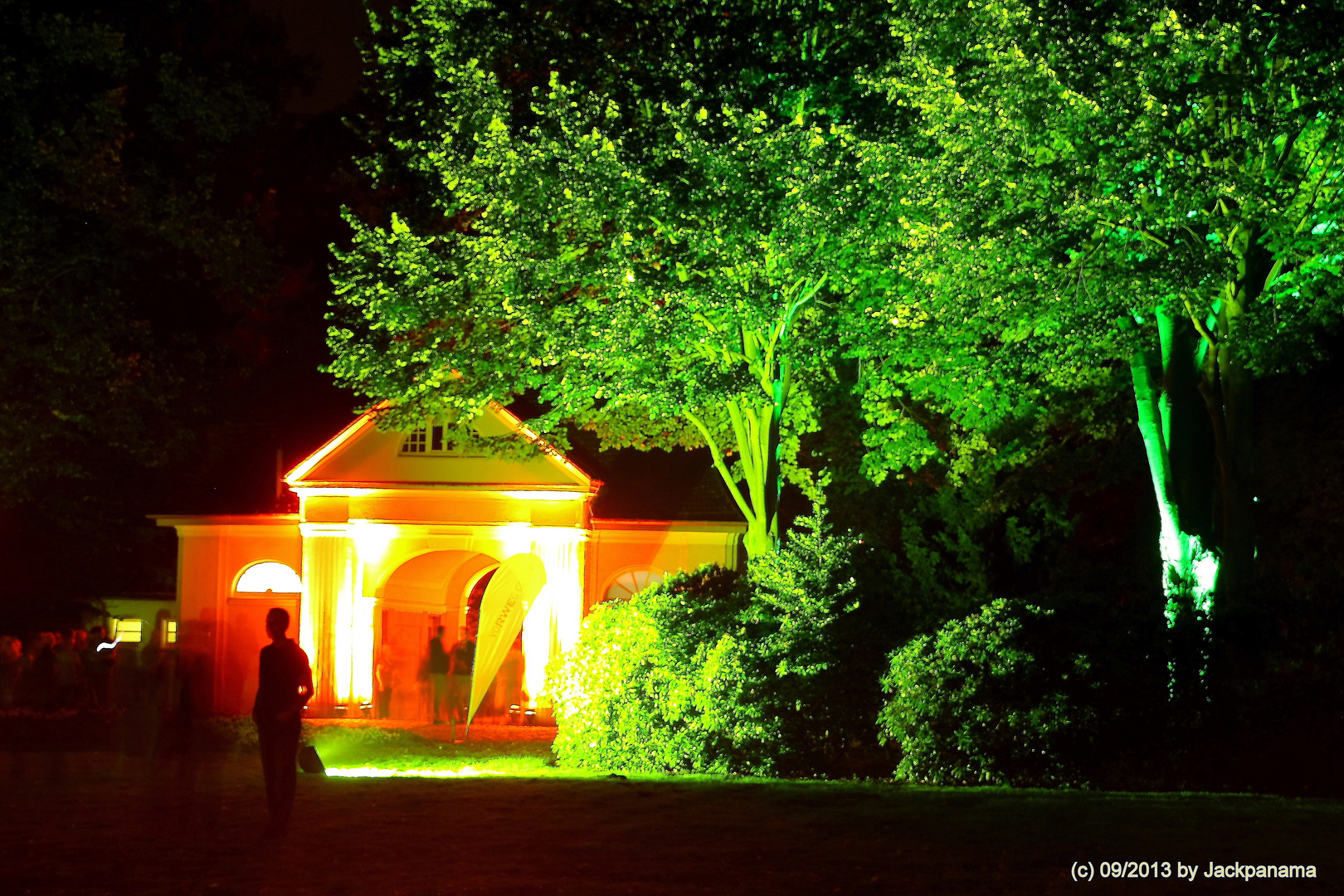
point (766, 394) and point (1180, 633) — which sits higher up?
point (766, 394)

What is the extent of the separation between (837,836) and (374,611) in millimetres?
22735

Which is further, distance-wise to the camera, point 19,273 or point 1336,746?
point 19,273

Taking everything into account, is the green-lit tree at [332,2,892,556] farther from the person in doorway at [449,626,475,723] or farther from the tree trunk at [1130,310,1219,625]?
the person in doorway at [449,626,475,723]

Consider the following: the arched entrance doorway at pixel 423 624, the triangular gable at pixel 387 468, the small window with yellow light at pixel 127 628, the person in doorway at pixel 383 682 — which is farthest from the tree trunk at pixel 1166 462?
the small window with yellow light at pixel 127 628

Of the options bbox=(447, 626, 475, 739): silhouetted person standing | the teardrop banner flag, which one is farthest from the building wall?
the teardrop banner flag

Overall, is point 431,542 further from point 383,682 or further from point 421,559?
point 383,682

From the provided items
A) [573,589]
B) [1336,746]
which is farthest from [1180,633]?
[573,589]

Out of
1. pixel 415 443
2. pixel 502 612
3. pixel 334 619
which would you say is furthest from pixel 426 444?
pixel 502 612

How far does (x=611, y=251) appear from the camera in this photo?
19.7 meters

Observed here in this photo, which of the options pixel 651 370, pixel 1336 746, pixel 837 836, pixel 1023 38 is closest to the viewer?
pixel 837 836

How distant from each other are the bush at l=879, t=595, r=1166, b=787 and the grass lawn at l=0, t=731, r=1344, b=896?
1.23 meters

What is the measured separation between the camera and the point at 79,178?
28469 millimetres

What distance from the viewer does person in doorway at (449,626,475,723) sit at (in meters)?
27.6

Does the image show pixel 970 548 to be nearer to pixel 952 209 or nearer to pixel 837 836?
pixel 952 209
